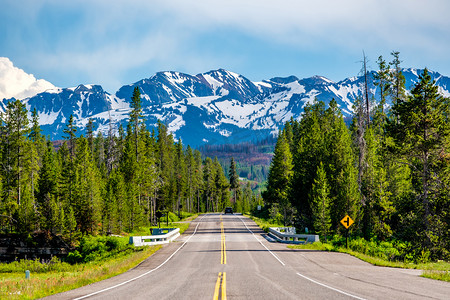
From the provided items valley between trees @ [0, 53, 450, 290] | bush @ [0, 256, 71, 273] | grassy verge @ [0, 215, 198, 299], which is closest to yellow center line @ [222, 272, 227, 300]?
grassy verge @ [0, 215, 198, 299]

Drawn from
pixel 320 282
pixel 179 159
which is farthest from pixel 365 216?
pixel 179 159

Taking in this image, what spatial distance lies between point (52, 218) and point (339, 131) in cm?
4014

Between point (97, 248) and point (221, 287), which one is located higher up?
point (221, 287)

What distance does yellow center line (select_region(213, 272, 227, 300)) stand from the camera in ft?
37.3

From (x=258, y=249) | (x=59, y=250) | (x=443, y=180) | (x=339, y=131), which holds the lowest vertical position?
(x=59, y=250)

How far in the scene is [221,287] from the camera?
13.0 meters

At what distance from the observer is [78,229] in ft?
162

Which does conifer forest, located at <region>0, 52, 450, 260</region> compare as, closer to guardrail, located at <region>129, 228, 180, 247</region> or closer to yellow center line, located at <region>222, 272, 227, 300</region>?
guardrail, located at <region>129, 228, 180, 247</region>

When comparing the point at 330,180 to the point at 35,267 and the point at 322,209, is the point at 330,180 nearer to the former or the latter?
the point at 322,209

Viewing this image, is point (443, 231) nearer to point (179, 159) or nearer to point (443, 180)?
point (443, 180)

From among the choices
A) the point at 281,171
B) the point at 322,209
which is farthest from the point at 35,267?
the point at 281,171

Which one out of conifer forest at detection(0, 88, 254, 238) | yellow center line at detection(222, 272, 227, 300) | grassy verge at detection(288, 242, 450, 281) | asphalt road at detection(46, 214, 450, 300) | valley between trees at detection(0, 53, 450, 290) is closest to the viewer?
yellow center line at detection(222, 272, 227, 300)

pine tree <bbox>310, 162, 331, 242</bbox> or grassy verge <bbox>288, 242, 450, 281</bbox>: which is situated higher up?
pine tree <bbox>310, 162, 331, 242</bbox>

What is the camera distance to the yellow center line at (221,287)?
1137cm
